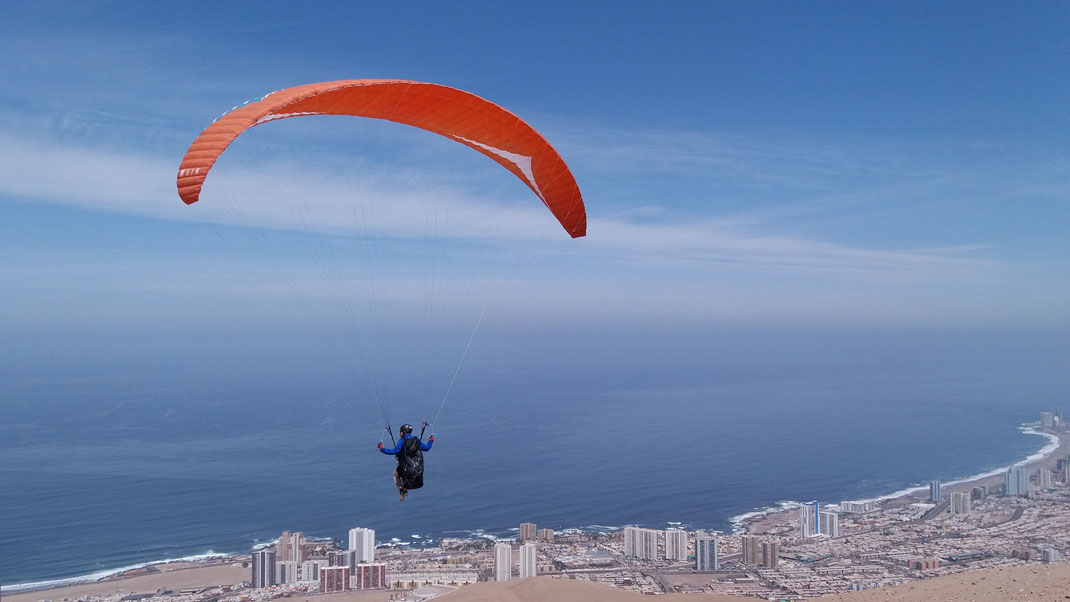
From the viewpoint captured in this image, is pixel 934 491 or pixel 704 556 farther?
pixel 934 491

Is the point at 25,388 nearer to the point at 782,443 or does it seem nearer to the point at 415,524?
the point at 415,524

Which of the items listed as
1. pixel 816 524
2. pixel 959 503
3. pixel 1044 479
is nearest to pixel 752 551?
pixel 816 524

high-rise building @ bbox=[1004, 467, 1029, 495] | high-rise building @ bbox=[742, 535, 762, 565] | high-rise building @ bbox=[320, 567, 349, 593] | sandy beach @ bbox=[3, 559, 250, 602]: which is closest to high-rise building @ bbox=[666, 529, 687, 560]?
high-rise building @ bbox=[742, 535, 762, 565]

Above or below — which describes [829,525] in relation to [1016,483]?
below

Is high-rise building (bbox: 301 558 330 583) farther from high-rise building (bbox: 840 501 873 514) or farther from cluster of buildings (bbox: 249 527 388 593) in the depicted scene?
high-rise building (bbox: 840 501 873 514)

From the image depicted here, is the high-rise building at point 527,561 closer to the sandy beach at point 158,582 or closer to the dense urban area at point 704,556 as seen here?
the dense urban area at point 704,556

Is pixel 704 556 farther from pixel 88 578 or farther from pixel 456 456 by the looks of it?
pixel 456 456
